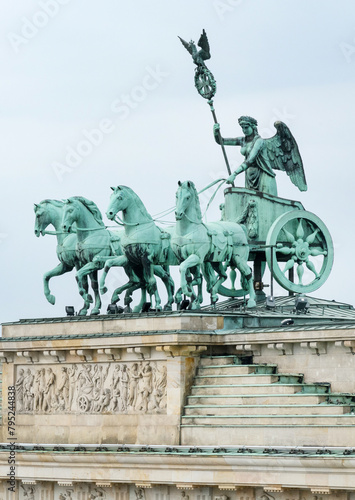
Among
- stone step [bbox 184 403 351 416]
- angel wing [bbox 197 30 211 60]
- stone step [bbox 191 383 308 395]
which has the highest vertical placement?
angel wing [bbox 197 30 211 60]

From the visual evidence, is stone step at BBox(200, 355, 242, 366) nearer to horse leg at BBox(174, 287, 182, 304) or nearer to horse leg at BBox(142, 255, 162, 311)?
horse leg at BBox(142, 255, 162, 311)

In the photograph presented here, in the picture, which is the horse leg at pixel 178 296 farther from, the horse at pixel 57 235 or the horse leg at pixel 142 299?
the horse at pixel 57 235

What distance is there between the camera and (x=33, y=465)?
59906 millimetres

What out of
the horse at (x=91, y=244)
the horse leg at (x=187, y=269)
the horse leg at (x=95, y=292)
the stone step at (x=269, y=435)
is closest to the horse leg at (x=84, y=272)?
the horse at (x=91, y=244)

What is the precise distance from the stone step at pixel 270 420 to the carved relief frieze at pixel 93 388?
1.40 meters

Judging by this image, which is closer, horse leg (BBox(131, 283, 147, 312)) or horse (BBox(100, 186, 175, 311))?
horse (BBox(100, 186, 175, 311))

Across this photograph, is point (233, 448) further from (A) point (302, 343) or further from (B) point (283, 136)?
(B) point (283, 136)

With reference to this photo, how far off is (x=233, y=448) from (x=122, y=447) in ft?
13.5

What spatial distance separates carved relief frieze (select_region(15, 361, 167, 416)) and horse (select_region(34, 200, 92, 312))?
339 cm

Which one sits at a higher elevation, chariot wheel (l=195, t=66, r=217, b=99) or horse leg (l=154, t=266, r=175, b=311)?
chariot wheel (l=195, t=66, r=217, b=99)

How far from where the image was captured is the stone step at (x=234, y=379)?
55.1 metres

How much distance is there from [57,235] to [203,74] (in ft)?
21.2

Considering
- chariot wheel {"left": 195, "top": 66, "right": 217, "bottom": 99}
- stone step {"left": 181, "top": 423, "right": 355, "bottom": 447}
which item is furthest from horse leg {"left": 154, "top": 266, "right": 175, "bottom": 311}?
stone step {"left": 181, "top": 423, "right": 355, "bottom": 447}

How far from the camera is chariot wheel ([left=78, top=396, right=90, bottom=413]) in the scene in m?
59.7
